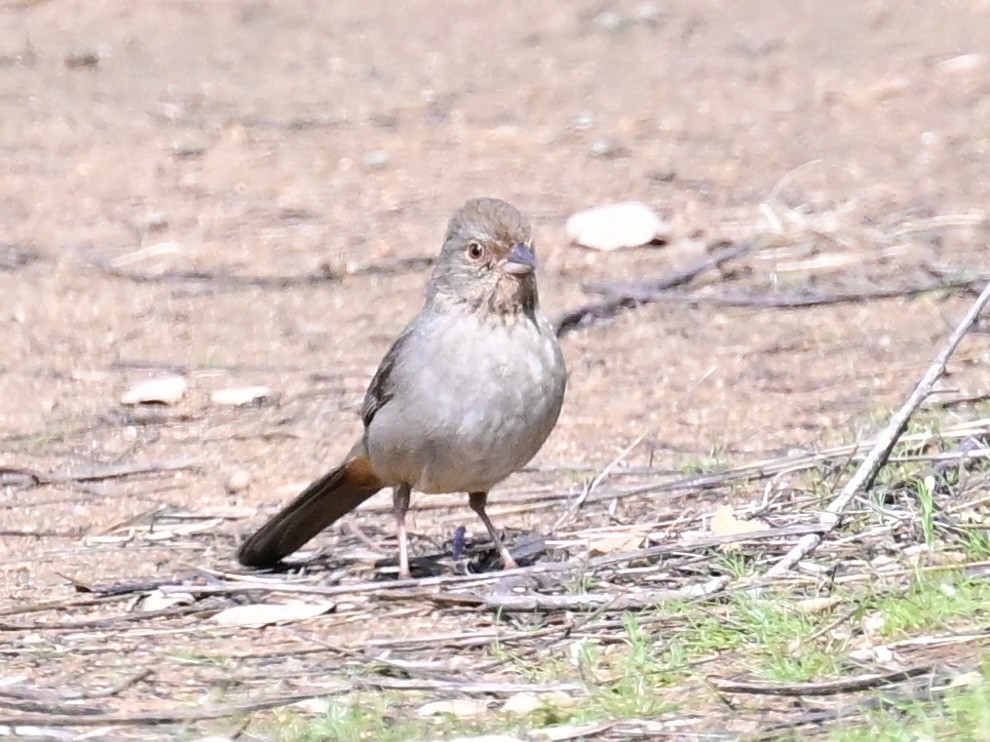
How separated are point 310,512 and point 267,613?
0.62 metres

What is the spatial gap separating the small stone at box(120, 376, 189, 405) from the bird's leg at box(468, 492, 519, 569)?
189cm

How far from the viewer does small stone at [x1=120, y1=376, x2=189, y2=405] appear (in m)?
7.30

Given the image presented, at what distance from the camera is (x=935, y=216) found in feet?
28.4

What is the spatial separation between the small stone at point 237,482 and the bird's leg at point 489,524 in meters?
1.01

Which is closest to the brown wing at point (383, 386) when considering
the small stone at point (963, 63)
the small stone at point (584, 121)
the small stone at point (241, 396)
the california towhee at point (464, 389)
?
the california towhee at point (464, 389)

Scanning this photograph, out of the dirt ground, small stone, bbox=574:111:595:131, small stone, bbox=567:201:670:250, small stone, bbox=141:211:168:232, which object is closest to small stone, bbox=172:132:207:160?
the dirt ground

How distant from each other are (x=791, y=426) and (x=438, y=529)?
1231 mm

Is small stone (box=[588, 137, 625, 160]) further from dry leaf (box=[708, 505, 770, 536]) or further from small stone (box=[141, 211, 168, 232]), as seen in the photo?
dry leaf (box=[708, 505, 770, 536])

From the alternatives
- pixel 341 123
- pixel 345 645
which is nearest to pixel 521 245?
pixel 345 645

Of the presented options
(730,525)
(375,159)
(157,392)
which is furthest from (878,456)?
(375,159)

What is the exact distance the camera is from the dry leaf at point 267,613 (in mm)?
5008

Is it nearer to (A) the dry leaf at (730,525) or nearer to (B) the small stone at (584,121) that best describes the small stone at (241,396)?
(A) the dry leaf at (730,525)

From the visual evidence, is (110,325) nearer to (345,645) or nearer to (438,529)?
(438,529)

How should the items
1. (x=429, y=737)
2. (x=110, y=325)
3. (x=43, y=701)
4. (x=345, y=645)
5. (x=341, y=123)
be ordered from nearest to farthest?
(x=429, y=737) → (x=43, y=701) → (x=345, y=645) → (x=110, y=325) → (x=341, y=123)
